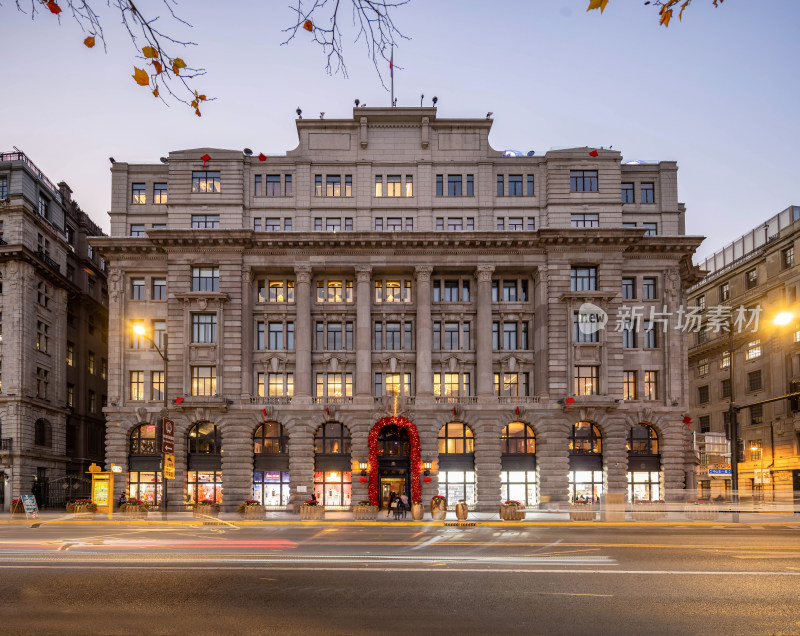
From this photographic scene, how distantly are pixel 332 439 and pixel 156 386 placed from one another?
13.9 metres

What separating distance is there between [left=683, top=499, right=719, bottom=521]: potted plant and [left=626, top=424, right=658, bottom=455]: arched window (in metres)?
8.79

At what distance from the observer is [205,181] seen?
6003cm

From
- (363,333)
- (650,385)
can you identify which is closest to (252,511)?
(363,333)

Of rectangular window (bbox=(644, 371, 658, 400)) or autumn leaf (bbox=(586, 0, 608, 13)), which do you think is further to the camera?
rectangular window (bbox=(644, 371, 658, 400))

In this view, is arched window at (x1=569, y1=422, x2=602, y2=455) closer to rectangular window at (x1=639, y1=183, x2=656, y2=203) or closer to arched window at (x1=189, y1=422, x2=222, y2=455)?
rectangular window at (x1=639, y1=183, x2=656, y2=203)

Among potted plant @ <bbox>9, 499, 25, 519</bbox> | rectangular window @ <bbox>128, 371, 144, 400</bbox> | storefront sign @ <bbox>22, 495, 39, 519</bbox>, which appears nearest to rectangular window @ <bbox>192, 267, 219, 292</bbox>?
rectangular window @ <bbox>128, 371, 144, 400</bbox>

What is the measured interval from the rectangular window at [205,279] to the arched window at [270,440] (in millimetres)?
10930

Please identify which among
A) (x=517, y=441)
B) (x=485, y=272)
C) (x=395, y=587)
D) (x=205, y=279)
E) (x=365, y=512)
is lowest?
(x=365, y=512)

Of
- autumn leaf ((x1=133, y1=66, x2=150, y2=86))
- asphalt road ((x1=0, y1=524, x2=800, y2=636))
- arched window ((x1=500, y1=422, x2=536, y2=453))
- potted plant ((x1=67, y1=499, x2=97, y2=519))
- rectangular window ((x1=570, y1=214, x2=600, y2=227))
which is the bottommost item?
potted plant ((x1=67, y1=499, x2=97, y2=519))

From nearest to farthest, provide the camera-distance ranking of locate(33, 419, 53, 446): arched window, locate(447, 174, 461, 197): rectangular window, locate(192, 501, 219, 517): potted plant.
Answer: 1. locate(192, 501, 219, 517): potted plant
2. locate(447, 174, 461, 197): rectangular window
3. locate(33, 419, 53, 446): arched window

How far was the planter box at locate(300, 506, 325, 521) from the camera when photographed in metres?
45.6

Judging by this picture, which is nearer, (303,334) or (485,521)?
Answer: (485,521)

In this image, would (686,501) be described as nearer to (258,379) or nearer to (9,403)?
(258,379)

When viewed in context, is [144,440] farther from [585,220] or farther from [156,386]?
[585,220]
